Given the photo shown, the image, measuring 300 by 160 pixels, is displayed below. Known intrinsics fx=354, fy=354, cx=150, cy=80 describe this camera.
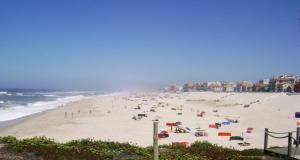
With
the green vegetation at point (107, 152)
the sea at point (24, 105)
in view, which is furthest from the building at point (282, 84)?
the green vegetation at point (107, 152)

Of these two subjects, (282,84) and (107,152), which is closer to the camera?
(107,152)

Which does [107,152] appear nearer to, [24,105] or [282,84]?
[24,105]

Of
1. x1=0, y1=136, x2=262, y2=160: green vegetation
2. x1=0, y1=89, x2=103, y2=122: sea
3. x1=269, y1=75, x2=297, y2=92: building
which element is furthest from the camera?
x1=269, y1=75, x2=297, y2=92: building

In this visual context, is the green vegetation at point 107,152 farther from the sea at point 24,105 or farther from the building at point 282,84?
the building at point 282,84

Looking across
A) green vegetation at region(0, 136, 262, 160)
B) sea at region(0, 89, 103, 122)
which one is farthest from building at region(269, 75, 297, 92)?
green vegetation at region(0, 136, 262, 160)

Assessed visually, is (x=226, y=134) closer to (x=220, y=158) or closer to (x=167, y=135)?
(x=167, y=135)

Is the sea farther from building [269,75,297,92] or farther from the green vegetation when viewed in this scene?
building [269,75,297,92]

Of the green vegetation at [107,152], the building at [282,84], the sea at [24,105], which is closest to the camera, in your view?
the green vegetation at [107,152]

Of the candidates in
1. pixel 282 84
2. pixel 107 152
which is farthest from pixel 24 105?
pixel 282 84
